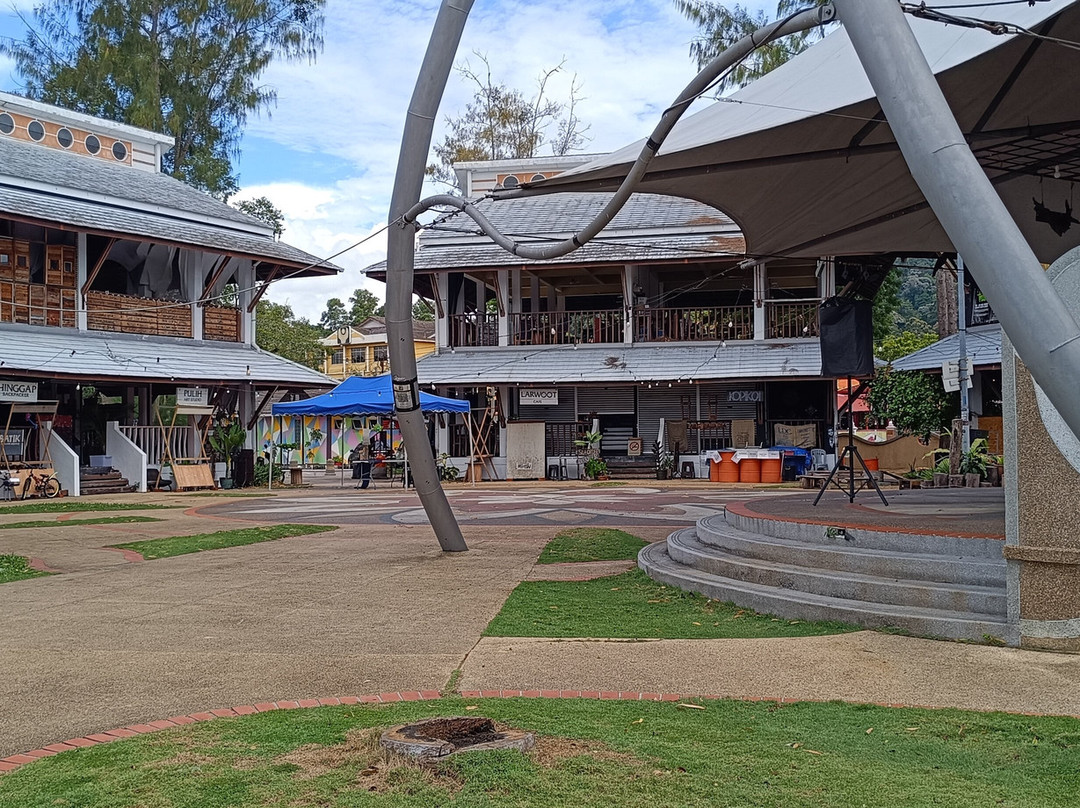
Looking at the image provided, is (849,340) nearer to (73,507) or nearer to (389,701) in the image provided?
(389,701)

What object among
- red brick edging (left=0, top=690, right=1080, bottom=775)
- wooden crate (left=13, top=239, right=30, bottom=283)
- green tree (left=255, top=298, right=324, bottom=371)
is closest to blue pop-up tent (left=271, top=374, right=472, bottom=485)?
wooden crate (left=13, top=239, right=30, bottom=283)

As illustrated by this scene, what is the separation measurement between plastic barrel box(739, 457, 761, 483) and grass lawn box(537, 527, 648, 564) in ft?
42.6

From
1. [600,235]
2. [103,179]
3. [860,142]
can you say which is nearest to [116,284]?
[103,179]

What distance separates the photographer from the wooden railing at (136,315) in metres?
25.5

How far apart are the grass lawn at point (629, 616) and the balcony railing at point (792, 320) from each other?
19660 millimetres

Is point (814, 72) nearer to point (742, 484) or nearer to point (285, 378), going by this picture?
point (742, 484)

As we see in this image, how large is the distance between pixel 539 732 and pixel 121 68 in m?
39.0

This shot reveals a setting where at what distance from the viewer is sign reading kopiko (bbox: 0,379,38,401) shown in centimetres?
2198

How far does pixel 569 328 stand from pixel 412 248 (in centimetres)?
1901

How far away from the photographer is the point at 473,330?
3045 centimetres

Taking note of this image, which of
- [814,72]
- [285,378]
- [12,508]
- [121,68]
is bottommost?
[12,508]

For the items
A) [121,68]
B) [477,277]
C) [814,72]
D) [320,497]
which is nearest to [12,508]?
[320,497]

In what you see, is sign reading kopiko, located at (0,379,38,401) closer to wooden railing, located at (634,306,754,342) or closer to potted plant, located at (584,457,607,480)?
potted plant, located at (584,457,607,480)

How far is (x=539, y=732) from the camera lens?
440 centimetres
